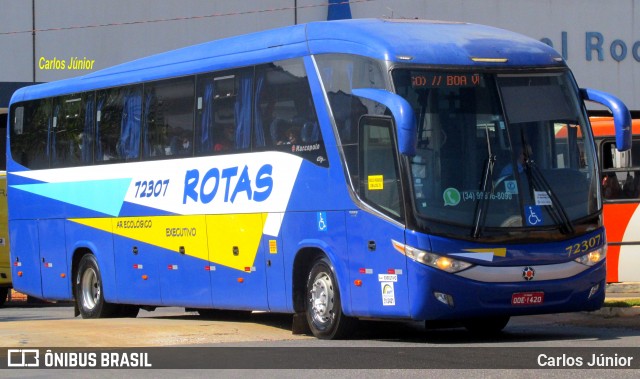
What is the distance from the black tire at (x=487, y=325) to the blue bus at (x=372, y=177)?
3cm

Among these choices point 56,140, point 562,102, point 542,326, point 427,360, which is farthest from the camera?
point 56,140

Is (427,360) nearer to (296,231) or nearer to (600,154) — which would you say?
(296,231)

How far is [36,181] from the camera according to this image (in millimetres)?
21297

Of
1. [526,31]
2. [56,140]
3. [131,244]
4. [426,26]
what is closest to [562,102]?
[426,26]

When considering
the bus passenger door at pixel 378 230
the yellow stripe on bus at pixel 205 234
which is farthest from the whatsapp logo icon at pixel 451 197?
the yellow stripe on bus at pixel 205 234

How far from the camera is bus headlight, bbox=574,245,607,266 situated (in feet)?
45.7

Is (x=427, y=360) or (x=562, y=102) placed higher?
(x=562, y=102)

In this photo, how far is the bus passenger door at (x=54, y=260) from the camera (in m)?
20.9

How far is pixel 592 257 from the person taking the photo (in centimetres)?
1404

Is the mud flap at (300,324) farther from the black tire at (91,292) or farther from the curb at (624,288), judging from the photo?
the curb at (624,288)

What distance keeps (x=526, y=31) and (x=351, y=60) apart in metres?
28.5

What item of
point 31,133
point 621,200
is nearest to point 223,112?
point 31,133

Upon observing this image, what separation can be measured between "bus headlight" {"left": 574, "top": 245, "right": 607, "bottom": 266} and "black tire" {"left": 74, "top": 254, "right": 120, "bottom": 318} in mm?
8738

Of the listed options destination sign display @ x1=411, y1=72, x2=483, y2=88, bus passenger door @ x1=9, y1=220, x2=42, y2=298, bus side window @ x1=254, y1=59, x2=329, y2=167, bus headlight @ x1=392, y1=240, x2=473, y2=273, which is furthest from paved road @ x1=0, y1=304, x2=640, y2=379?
bus passenger door @ x1=9, y1=220, x2=42, y2=298
